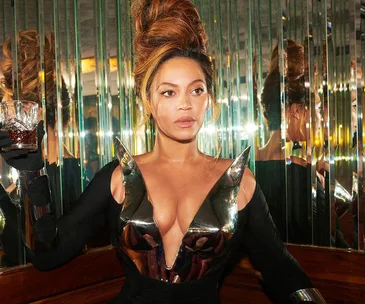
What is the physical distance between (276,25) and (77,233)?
3.68ft

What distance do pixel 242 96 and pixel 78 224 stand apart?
2.97ft

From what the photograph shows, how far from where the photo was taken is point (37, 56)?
1802mm

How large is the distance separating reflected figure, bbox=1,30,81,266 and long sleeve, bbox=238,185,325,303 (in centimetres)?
63

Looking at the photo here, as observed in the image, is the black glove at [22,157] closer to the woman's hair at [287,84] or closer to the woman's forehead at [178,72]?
the woman's forehead at [178,72]

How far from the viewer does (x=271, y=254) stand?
1708 millimetres

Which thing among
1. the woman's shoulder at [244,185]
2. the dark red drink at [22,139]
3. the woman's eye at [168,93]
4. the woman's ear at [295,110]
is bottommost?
the woman's shoulder at [244,185]

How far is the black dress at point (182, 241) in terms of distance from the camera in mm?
1572

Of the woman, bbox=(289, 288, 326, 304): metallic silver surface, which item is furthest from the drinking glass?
bbox=(289, 288, 326, 304): metallic silver surface

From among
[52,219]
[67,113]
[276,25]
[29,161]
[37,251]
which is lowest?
[37,251]

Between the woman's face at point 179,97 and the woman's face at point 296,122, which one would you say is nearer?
the woman's face at point 179,97

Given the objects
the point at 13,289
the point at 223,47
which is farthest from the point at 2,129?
the point at 223,47

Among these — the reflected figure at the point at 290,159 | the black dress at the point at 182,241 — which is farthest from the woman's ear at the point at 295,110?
the black dress at the point at 182,241

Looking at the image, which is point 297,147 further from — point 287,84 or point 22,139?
A: point 22,139

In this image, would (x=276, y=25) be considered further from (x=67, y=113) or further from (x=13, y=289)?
(x=13, y=289)
